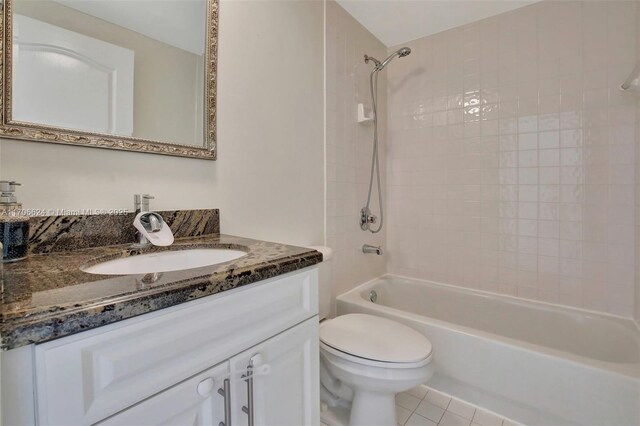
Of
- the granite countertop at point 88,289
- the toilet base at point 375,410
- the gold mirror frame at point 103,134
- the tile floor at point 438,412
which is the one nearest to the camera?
the granite countertop at point 88,289

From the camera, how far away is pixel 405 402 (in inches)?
59.9

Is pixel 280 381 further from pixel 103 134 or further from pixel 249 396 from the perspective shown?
pixel 103 134

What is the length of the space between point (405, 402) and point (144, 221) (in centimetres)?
148

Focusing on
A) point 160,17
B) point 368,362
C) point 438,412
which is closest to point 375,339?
point 368,362

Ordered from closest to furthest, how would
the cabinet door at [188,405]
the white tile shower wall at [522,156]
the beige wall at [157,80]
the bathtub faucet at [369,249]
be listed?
the cabinet door at [188,405] < the beige wall at [157,80] < the white tile shower wall at [522,156] < the bathtub faucet at [369,249]

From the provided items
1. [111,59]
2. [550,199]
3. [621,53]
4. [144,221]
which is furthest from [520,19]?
[144,221]

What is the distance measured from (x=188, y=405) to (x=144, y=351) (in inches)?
5.9

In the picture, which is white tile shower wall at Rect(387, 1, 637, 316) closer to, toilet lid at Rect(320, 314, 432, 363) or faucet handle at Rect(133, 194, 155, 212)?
toilet lid at Rect(320, 314, 432, 363)

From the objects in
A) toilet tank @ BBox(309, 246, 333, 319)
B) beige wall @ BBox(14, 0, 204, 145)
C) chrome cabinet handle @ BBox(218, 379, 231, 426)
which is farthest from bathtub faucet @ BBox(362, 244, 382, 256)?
chrome cabinet handle @ BBox(218, 379, 231, 426)

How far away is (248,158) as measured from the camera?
51.4 inches

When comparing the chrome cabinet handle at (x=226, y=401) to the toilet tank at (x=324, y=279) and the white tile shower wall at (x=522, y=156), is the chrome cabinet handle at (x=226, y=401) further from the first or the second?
the white tile shower wall at (x=522, y=156)

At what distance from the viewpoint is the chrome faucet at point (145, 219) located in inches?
35.3

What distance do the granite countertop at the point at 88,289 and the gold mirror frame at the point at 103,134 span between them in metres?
0.31

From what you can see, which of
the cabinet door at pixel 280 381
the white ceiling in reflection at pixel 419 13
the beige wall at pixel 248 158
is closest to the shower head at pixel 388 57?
the white ceiling in reflection at pixel 419 13
